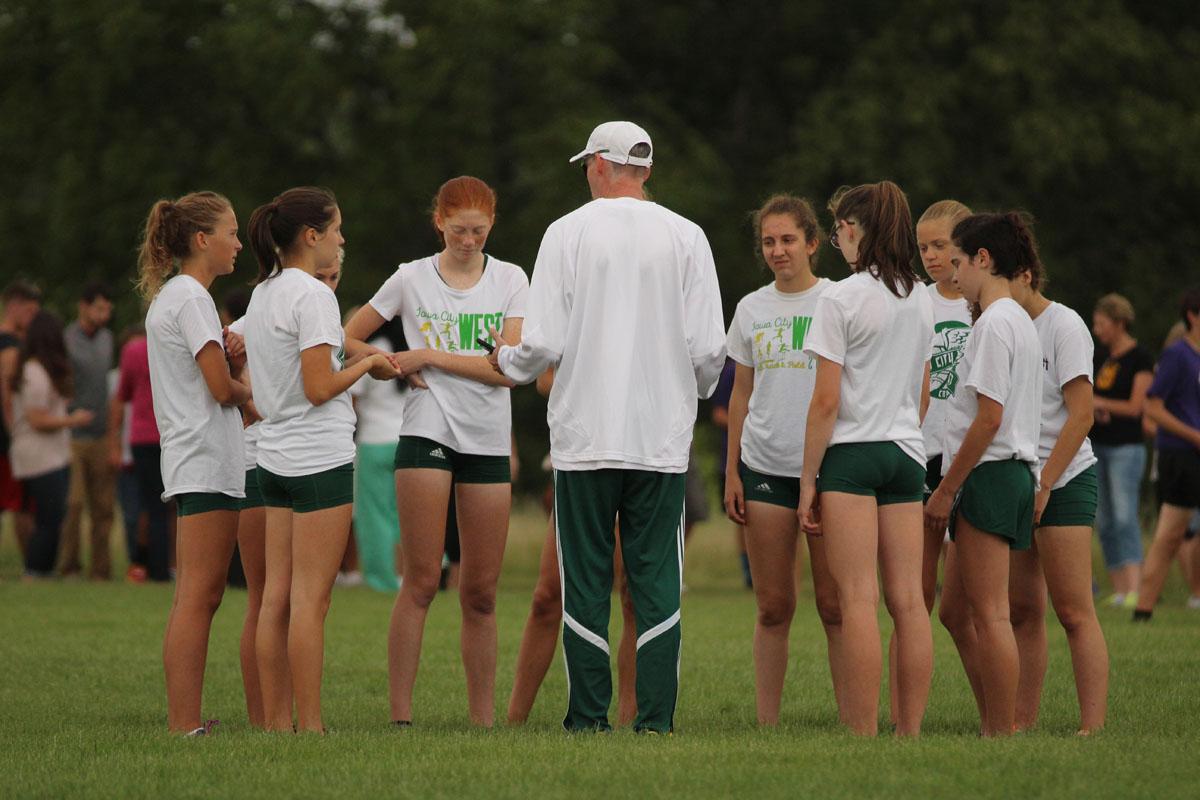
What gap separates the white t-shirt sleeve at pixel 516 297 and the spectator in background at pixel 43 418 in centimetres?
946

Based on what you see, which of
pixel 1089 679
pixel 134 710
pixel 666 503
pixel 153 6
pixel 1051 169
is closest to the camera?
pixel 666 503

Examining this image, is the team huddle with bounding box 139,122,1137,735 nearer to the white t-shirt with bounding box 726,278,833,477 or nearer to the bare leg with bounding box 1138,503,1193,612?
the white t-shirt with bounding box 726,278,833,477

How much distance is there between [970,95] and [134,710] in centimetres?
2042

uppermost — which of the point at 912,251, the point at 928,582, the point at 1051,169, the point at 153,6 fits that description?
the point at 153,6

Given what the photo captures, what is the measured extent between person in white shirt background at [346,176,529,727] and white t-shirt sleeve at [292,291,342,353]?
18.3 inches

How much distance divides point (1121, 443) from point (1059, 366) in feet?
24.4

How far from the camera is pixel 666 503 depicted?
22.5 feet

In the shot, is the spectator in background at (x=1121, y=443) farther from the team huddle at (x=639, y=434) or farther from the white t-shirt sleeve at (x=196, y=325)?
the white t-shirt sleeve at (x=196, y=325)

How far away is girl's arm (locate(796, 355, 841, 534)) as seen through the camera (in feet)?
22.4

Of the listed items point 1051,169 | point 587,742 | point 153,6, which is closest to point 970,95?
point 1051,169

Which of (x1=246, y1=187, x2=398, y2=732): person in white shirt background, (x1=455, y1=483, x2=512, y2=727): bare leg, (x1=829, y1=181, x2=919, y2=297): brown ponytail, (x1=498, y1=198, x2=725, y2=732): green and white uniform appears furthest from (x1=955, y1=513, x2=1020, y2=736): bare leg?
(x1=246, y1=187, x2=398, y2=732): person in white shirt background

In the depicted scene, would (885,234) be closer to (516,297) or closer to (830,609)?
(516,297)

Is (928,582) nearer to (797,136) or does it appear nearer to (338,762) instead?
(338,762)

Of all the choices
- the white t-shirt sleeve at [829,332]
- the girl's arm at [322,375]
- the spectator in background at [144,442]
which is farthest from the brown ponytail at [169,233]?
the spectator in background at [144,442]
